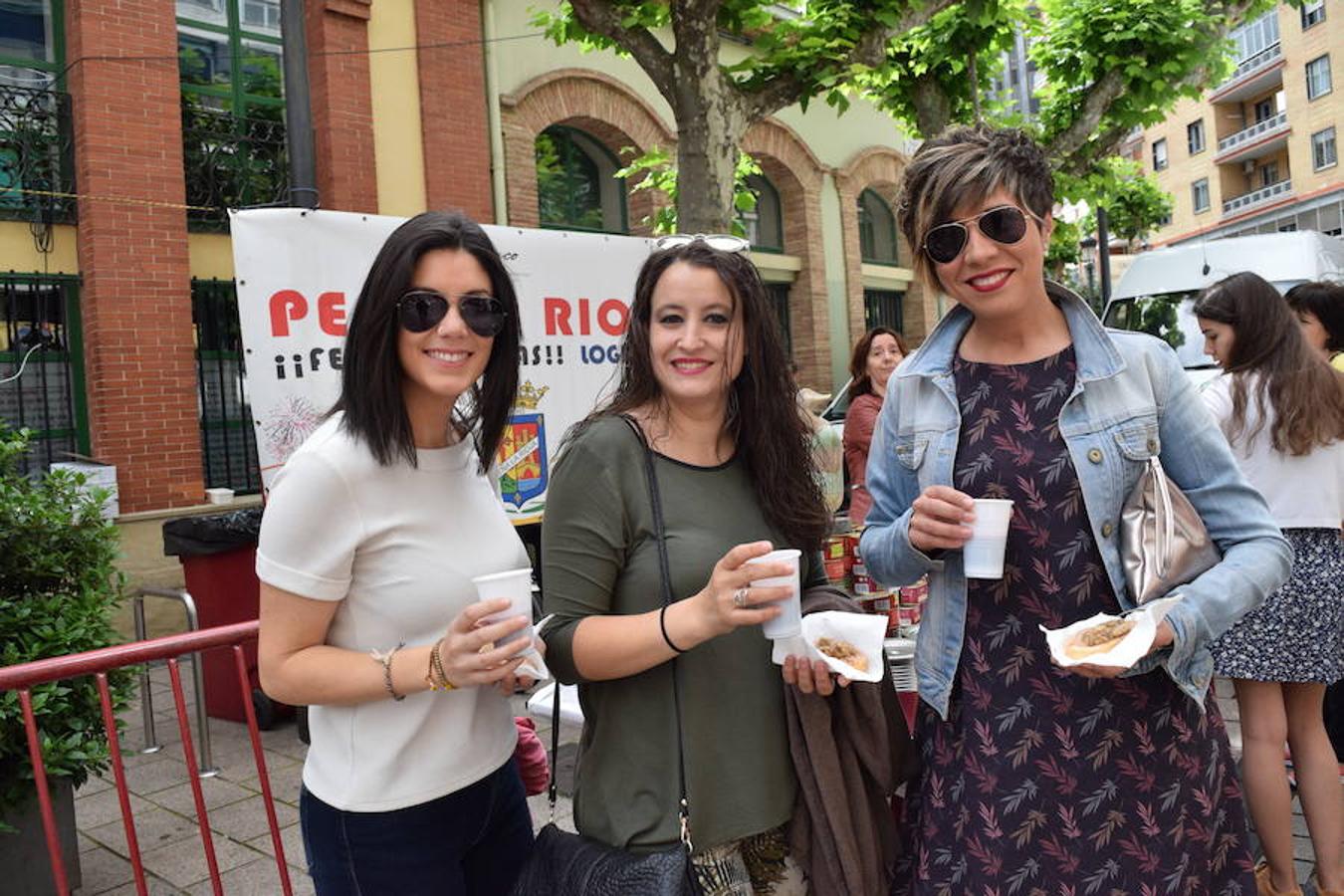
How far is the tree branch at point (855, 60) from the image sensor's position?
24.9ft

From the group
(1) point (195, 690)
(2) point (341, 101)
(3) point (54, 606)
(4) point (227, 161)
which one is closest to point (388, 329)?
(3) point (54, 606)

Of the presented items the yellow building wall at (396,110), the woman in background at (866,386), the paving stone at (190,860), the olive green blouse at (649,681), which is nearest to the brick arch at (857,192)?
the yellow building wall at (396,110)

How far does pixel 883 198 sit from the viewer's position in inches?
699

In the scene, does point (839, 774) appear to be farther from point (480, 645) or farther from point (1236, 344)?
point (1236, 344)

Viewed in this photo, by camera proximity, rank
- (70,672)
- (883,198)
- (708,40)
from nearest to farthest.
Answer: (70,672) < (708,40) < (883,198)

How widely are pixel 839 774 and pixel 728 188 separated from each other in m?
5.99

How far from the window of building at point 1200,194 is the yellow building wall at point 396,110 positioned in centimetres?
4974

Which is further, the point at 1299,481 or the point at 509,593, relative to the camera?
the point at 1299,481

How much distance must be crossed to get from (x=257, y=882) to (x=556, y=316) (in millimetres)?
4164

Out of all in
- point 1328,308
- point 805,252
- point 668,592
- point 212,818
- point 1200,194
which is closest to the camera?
point 668,592

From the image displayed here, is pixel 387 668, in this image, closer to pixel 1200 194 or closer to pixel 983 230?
pixel 983 230

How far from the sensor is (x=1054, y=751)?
1.88 meters

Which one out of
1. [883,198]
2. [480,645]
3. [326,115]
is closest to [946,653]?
[480,645]

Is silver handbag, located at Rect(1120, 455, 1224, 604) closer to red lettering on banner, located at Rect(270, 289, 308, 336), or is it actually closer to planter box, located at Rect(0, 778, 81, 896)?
planter box, located at Rect(0, 778, 81, 896)
